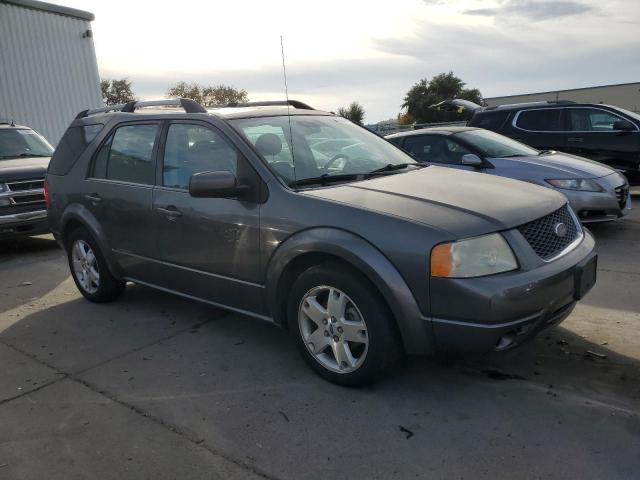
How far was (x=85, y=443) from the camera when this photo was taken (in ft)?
9.47

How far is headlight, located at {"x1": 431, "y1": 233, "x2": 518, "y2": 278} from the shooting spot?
279cm

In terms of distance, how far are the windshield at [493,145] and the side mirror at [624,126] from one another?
90.7 inches

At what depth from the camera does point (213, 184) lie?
11.3 ft

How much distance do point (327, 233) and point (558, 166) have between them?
4627 mm

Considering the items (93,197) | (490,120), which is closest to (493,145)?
(490,120)

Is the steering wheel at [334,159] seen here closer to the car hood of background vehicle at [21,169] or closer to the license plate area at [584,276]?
the license plate area at [584,276]

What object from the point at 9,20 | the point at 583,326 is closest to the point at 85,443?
the point at 583,326

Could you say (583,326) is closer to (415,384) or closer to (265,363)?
(415,384)

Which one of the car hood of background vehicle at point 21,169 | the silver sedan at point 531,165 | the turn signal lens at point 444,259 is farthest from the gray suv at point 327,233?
the car hood of background vehicle at point 21,169

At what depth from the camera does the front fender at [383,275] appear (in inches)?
114

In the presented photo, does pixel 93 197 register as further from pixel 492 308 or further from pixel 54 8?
pixel 54 8

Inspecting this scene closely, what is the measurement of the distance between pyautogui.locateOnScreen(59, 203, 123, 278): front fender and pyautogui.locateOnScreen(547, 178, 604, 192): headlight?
16.0 feet

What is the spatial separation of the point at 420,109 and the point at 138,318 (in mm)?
58088

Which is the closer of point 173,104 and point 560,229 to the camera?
point 560,229
